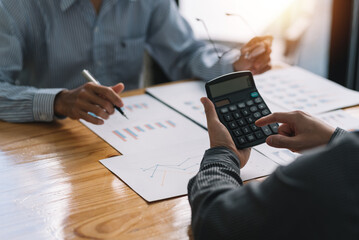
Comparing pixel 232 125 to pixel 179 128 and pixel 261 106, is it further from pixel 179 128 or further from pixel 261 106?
pixel 179 128

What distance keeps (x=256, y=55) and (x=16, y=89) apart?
64 cm

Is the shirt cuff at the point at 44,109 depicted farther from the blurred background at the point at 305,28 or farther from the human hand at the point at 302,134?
the blurred background at the point at 305,28

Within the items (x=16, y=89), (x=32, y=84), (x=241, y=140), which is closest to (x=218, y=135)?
(x=241, y=140)

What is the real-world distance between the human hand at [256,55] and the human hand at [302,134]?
16.8 inches

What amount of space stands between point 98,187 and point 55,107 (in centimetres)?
36

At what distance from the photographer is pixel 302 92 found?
122 centimetres

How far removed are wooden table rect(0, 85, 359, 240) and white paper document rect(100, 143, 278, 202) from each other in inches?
0.7

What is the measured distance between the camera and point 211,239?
572mm

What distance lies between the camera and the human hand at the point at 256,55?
1217 millimetres

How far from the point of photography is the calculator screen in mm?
910

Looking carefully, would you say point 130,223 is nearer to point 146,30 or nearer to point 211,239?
point 211,239

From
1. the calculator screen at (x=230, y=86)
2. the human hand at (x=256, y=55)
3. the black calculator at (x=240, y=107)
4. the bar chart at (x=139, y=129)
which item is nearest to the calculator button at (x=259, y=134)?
the black calculator at (x=240, y=107)

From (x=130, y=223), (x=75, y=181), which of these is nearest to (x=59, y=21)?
(x=75, y=181)

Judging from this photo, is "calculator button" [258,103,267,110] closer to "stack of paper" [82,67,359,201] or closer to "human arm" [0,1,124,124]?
"stack of paper" [82,67,359,201]
